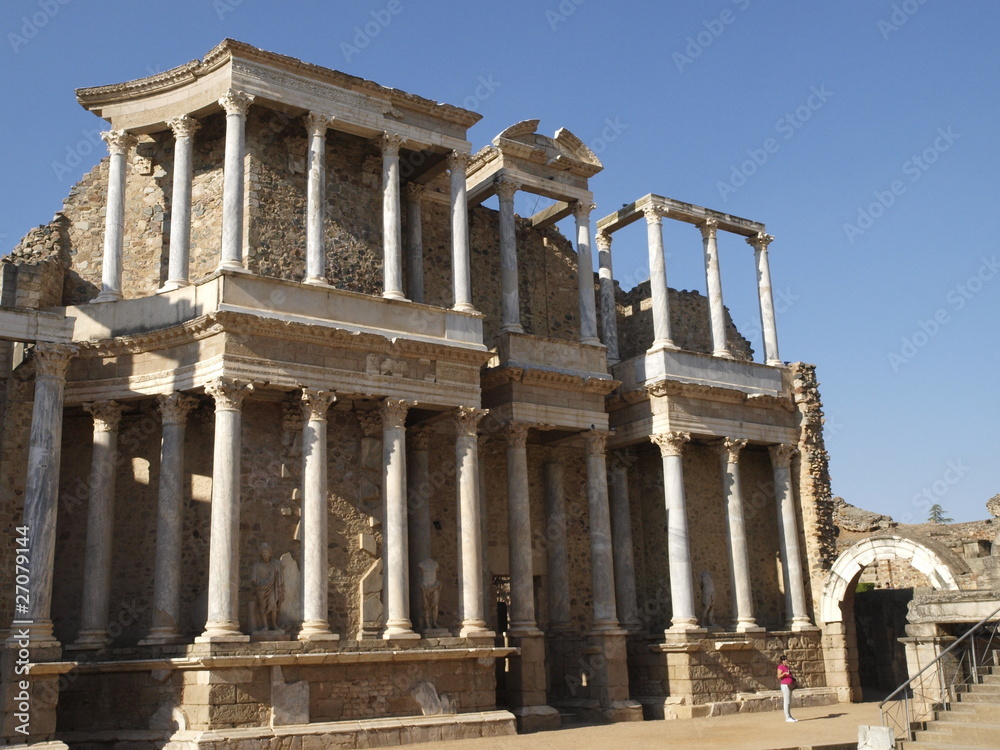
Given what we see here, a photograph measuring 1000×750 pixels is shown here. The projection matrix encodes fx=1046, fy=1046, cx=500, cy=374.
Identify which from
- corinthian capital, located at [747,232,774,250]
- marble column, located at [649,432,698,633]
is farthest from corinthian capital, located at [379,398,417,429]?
corinthian capital, located at [747,232,774,250]

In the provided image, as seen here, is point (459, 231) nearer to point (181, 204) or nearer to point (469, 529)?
point (181, 204)

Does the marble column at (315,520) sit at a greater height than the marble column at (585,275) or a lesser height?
lesser

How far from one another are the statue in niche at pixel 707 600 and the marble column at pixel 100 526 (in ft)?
43.1

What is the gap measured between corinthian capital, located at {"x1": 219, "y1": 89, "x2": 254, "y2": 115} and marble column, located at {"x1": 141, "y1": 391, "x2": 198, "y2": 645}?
17.8 ft

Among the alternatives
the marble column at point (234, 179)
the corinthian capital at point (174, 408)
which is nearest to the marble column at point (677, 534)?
the marble column at point (234, 179)

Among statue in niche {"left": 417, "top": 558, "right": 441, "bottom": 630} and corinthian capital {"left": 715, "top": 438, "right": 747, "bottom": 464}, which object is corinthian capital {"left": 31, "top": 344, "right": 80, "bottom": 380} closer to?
statue in niche {"left": 417, "top": 558, "right": 441, "bottom": 630}

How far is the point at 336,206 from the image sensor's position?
21.5 m

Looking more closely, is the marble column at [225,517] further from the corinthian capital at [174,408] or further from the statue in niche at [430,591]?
the statue in niche at [430,591]

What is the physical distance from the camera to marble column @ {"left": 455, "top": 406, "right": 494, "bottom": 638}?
19688 mm

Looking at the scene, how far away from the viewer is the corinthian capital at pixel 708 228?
26.6m

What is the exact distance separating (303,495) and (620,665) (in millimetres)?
8194

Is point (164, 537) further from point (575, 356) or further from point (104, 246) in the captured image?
point (575, 356)

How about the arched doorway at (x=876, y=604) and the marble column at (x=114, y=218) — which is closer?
the marble column at (x=114, y=218)

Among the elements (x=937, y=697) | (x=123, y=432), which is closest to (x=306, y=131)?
(x=123, y=432)
